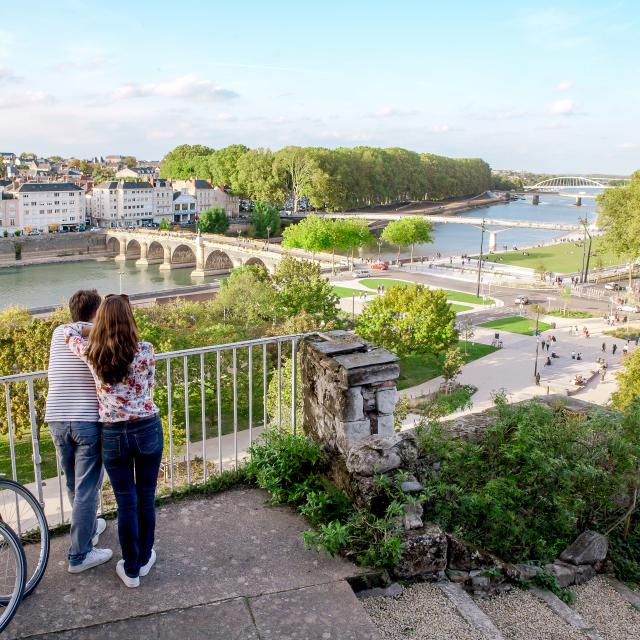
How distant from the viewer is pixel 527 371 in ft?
88.0

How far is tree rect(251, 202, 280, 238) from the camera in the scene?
7719 cm

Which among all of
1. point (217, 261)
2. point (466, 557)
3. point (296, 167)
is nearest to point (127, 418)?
point (466, 557)

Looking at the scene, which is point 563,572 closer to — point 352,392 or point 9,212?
point 352,392

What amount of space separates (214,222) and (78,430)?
72996mm

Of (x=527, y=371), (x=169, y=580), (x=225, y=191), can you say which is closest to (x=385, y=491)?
(x=169, y=580)

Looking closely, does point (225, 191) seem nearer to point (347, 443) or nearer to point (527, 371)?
point (527, 371)

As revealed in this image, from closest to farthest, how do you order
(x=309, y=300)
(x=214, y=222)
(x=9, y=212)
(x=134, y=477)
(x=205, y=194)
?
(x=134, y=477) → (x=309, y=300) → (x=9, y=212) → (x=214, y=222) → (x=205, y=194)

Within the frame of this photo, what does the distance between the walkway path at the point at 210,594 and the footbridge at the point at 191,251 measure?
50105 millimetres

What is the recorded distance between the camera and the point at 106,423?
3459 millimetres

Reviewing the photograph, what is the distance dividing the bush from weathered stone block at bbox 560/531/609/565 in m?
0.06

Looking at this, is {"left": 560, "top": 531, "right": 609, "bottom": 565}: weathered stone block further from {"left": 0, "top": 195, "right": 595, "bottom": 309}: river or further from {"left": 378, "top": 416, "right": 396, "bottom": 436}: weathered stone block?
{"left": 0, "top": 195, "right": 595, "bottom": 309}: river

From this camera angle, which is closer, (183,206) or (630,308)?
(630,308)

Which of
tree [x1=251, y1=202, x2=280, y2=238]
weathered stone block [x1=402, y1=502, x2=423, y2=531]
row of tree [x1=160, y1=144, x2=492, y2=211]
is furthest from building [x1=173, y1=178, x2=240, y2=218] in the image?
weathered stone block [x1=402, y1=502, x2=423, y2=531]

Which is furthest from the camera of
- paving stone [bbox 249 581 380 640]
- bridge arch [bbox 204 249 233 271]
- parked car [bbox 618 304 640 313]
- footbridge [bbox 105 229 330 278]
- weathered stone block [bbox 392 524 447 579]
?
bridge arch [bbox 204 249 233 271]
